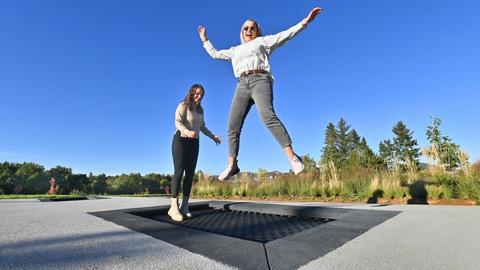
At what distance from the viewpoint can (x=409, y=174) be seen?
7.11 meters

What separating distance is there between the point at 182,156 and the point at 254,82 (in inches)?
44.7

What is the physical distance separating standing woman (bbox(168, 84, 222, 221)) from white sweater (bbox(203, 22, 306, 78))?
677 mm

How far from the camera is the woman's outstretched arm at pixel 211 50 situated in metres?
2.84

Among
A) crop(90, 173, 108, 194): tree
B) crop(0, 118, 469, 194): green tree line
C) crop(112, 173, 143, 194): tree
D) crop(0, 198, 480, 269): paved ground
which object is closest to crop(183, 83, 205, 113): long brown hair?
crop(0, 198, 480, 269): paved ground

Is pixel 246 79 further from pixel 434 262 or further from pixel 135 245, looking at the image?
pixel 434 262

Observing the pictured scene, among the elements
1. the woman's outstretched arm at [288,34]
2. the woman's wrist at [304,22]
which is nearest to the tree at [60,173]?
the woman's outstretched arm at [288,34]

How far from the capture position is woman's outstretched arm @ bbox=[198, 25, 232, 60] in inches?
112

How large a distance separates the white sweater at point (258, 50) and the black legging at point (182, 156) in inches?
36.0

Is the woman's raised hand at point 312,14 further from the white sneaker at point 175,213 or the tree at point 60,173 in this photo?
the tree at point 60,173

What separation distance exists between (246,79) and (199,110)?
913 millimetres

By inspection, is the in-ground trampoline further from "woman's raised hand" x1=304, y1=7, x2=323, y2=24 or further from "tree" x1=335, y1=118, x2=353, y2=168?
"tree" x1=335, y1=118, x2=353, y2=168

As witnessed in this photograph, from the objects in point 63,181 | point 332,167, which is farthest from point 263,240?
point 63,181

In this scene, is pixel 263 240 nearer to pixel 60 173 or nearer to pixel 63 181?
pixel 63 181

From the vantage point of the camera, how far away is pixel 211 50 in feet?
9.73
